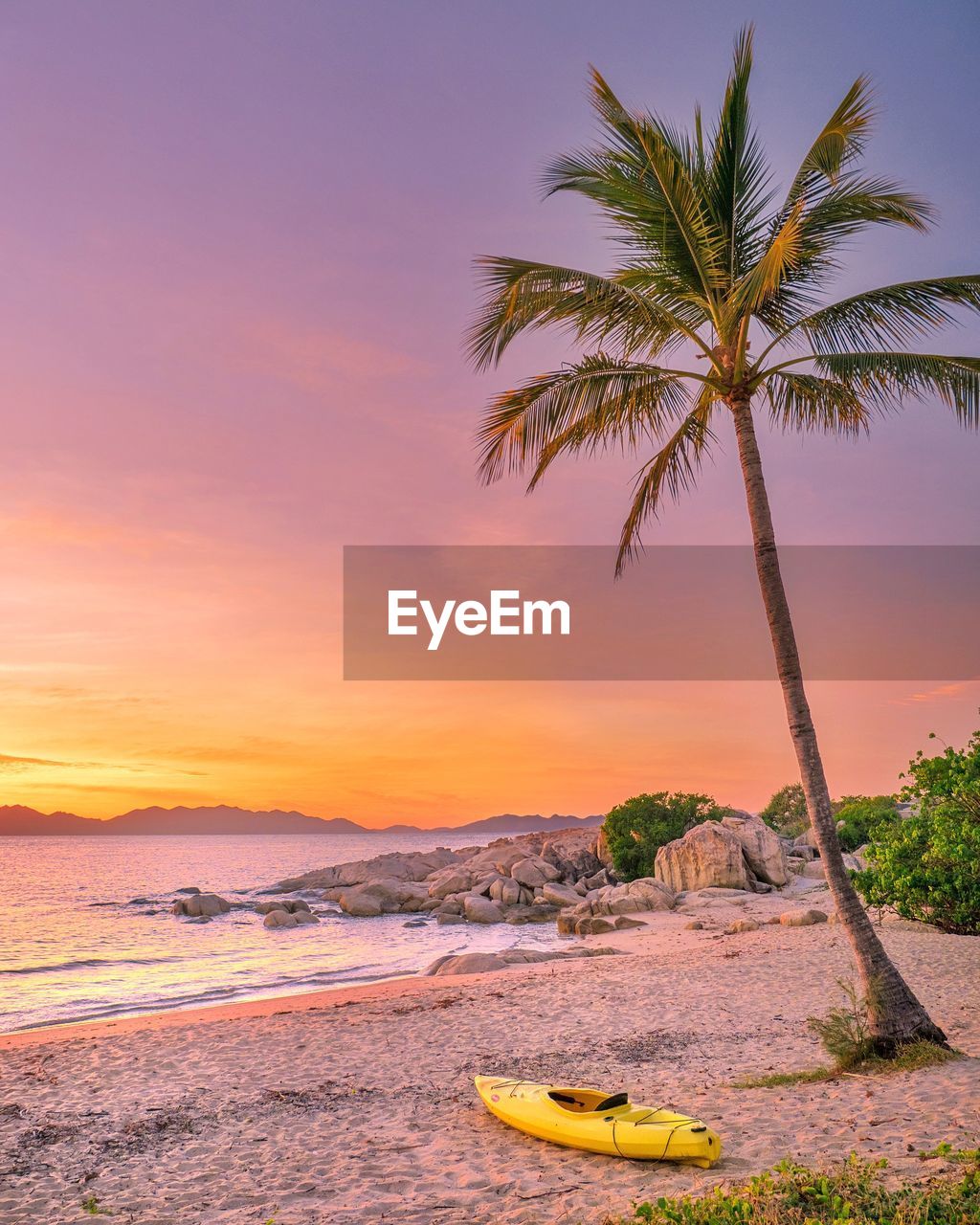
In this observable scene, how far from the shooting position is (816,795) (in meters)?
10.3

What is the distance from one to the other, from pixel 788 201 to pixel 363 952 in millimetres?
25955

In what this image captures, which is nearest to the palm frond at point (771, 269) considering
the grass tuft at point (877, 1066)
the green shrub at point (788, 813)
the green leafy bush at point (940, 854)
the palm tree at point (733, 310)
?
the palm tree at point (733, 310)

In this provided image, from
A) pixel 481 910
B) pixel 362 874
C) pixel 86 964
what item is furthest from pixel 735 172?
pixel 362 874

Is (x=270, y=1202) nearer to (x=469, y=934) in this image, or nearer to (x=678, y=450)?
(x=678, y=450)

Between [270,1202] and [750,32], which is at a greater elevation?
[750,32]

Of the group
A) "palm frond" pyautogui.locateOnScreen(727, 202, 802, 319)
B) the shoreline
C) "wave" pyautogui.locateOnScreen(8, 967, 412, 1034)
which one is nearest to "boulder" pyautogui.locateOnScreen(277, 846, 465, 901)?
"wave" pyautogui.locateOnScreen(8, 967, 412, 1034)

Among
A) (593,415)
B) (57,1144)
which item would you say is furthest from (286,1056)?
(593,415)

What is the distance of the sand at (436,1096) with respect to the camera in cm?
716

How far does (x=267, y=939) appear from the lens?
32781 mm

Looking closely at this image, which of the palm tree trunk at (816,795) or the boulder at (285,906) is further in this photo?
the boulder at (285,906)

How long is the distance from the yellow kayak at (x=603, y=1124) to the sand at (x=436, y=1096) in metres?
0.16

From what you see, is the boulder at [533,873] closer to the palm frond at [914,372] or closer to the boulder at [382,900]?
the boulder at [382,900]

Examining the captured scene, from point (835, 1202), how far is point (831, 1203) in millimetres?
349

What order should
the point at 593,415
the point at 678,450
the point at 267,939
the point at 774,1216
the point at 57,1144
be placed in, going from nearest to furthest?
the point at 774,1216 < the point at 57,1144 < the point at 593,415 < the point at 678,450 < the point at 267,939
